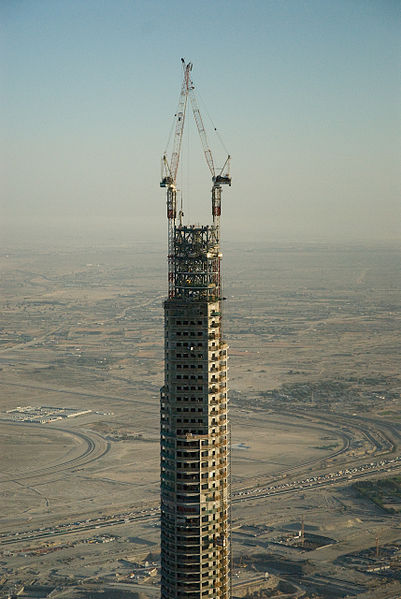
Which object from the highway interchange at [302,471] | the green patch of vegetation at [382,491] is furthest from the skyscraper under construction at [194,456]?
the green patch of vegetation at [382,491]

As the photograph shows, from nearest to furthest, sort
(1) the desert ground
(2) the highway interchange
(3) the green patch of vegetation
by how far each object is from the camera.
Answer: (1) the desert ground
(2) the highway interchange
(3) the green patch of vegetation

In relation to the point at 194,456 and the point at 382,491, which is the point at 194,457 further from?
the point at 382,491

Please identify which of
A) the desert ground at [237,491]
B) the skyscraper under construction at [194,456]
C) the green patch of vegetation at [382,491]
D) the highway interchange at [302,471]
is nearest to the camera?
the skyscraper under construction at [194,456]

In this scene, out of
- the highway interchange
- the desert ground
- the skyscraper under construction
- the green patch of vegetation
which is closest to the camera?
the skyscraper under construction

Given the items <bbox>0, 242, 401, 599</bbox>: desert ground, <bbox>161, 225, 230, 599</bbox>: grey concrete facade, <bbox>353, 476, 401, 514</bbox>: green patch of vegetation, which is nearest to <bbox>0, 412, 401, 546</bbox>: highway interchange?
<bbox>0, 242, 401, 599</bbox>: desert ground

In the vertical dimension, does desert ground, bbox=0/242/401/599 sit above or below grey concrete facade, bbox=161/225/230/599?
below

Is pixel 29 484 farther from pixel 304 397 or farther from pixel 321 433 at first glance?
pixel 304 397

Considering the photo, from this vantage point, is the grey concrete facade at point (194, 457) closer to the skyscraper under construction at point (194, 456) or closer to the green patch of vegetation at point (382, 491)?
the skyscraper under construction at point (194, 456)

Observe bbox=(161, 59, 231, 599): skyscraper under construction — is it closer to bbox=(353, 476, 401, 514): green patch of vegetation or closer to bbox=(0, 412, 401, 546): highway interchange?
bbox=(0, 412, 401, 546): highway interchange

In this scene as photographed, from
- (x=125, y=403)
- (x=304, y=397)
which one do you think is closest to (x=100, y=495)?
(x=125, y=403)
